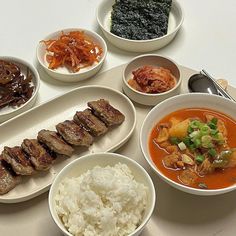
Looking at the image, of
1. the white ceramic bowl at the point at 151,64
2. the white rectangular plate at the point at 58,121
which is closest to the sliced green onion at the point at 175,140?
the white rectangular plate at the point at 58,121

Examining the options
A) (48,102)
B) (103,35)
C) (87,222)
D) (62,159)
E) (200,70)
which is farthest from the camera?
(103,35)

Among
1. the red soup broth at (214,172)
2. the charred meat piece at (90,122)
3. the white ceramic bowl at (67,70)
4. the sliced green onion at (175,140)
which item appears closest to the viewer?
the red soup broth at (214,172)

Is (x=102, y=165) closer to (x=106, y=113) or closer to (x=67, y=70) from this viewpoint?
(x=106, y=113)

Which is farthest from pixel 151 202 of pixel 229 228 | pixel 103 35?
pixel 103 35

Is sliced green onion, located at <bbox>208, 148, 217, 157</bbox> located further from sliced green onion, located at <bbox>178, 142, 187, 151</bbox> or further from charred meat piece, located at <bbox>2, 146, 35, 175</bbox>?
charred meat piece, located at <bbox>2, 146, 35, 175</bbox>

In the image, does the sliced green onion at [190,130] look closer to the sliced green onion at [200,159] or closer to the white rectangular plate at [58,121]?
the sliced green onion at [200,159]

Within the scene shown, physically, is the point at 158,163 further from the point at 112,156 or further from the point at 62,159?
the point at 62,159

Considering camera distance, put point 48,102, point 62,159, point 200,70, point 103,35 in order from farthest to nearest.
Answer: point 103,35, point 200,70, point 48,102, point 62,159
